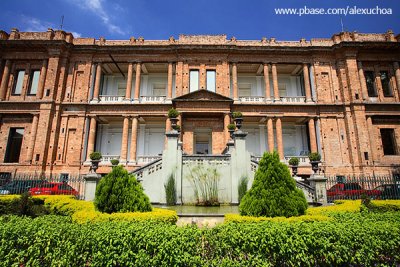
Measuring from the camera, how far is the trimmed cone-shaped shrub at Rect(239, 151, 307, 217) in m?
5.55

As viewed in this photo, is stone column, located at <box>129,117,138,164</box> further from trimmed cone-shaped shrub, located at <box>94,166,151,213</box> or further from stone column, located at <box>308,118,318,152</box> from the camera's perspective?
stone column, located at <box>308,118,318,152</box>

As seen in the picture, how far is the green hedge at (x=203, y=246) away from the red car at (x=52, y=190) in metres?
11.2

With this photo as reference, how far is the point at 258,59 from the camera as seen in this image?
77.0ft

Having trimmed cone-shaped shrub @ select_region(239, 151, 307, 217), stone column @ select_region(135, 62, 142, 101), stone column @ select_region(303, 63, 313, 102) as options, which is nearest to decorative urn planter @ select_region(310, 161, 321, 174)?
trimmed cone-shaped shrub @ select_region(239, 151, 307, 217)

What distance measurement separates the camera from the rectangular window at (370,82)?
23.0 metres

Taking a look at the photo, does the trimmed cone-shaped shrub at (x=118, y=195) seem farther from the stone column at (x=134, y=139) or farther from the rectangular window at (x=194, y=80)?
the rectangular window at (x=194, y=80)

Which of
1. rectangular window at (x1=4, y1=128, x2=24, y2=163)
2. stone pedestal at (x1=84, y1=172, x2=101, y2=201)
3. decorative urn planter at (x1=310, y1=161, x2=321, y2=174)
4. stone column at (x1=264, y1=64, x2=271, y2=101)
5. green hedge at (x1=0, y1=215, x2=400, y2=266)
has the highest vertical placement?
stone column at (x1=264, y1=64, x2=271, y2=101)

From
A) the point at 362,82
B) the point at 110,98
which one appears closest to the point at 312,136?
the point at 362,82

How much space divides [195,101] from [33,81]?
16.8 m

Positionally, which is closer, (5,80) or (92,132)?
(92,132)

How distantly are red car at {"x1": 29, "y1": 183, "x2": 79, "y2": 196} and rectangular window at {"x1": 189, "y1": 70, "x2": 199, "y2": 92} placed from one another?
13543 millimetres

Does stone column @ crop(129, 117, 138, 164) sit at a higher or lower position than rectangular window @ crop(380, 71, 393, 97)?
lower

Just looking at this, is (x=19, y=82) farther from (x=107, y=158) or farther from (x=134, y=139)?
(x=134, y=139)

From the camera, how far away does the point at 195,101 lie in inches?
821
